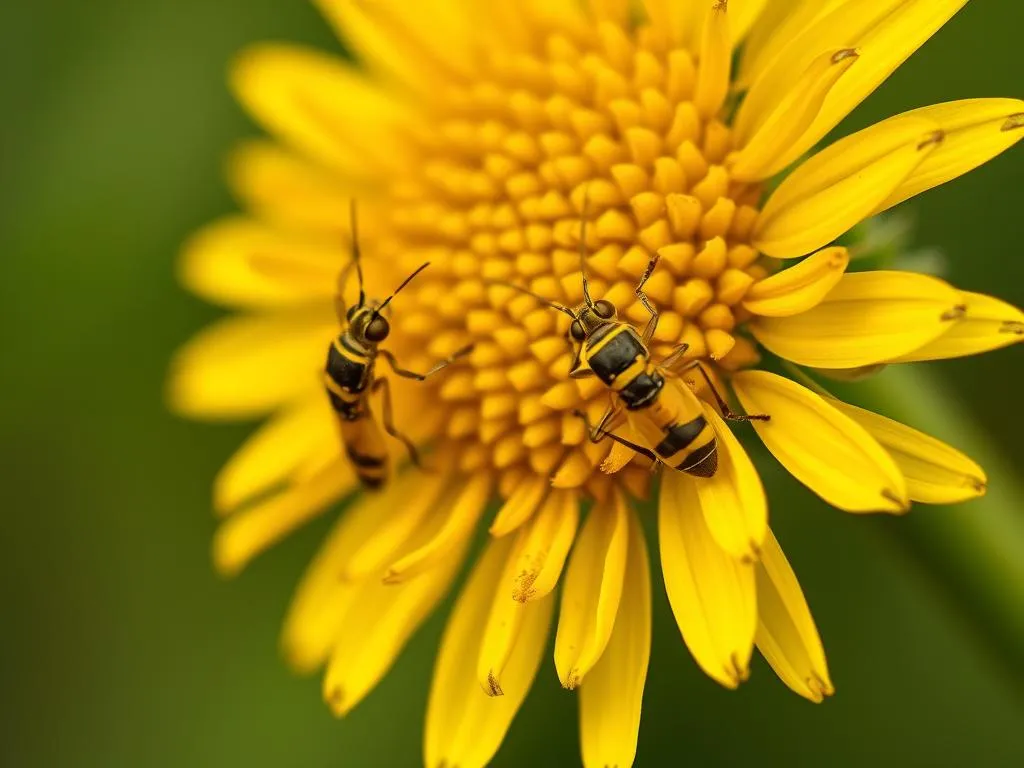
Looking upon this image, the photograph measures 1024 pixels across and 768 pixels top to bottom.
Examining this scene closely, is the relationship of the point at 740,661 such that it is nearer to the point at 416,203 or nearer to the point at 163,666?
the point at 416,203

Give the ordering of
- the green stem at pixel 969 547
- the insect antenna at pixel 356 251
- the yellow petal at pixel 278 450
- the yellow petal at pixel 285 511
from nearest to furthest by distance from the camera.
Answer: the green stem at pixel 969 547 < the insect antenna at pixel 356 251 < the yellow petal at pixel 285 511 < the yellow petal at pixel 278 450

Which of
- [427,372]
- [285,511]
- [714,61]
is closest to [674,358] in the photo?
[714,61]

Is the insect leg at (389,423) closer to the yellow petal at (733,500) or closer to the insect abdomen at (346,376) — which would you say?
the insect abdomen at (346,376)

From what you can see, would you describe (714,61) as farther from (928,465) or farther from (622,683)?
(622,683)

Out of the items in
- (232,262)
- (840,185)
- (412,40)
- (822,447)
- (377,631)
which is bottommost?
(822,447)

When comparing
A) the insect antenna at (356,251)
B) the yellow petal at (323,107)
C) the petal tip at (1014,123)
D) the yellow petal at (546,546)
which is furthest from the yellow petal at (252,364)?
the petal tip at (1014,123)

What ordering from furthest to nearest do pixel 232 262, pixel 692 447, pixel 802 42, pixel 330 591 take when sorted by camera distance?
pixel 232 262 → pixel 330 591 → pixel 802 42 → pixel 692 447

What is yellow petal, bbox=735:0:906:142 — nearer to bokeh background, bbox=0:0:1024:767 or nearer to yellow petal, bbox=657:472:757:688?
yellow petal, bbox=657:472:757:688
